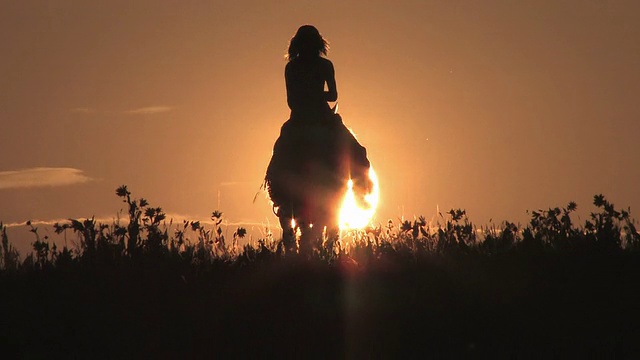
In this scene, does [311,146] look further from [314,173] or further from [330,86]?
[330,86]

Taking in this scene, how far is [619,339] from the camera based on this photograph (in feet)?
21.4

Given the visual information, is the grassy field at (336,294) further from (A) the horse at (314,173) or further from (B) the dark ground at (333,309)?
(A) the horse at (314,173)

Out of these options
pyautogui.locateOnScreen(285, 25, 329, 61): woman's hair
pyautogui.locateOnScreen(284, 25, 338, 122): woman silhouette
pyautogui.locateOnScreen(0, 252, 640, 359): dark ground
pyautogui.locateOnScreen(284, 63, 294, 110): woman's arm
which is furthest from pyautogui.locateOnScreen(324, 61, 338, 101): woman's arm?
pyautogui.locateOnScreen(0, 252, 640, 359): dark ground

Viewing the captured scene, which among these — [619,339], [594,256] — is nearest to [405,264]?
[594,256]

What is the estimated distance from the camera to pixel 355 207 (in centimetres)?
1163

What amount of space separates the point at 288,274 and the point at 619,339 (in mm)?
2932

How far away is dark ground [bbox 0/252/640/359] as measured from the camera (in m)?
6.55

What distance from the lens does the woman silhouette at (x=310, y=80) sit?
1119 cm

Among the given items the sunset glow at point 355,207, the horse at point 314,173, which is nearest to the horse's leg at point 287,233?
the horse at point 314,173

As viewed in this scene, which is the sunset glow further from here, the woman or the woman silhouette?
the woman silhouette

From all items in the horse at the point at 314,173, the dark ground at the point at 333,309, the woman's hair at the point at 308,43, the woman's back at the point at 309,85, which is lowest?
the dark ground at the point at 333,309

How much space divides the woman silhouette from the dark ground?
118 inches

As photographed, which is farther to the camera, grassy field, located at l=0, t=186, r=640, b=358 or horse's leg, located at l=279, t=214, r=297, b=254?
horse's leg, located at l=279, t=214, r=297, b=254

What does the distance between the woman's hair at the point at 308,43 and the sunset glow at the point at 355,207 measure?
1600 mm
